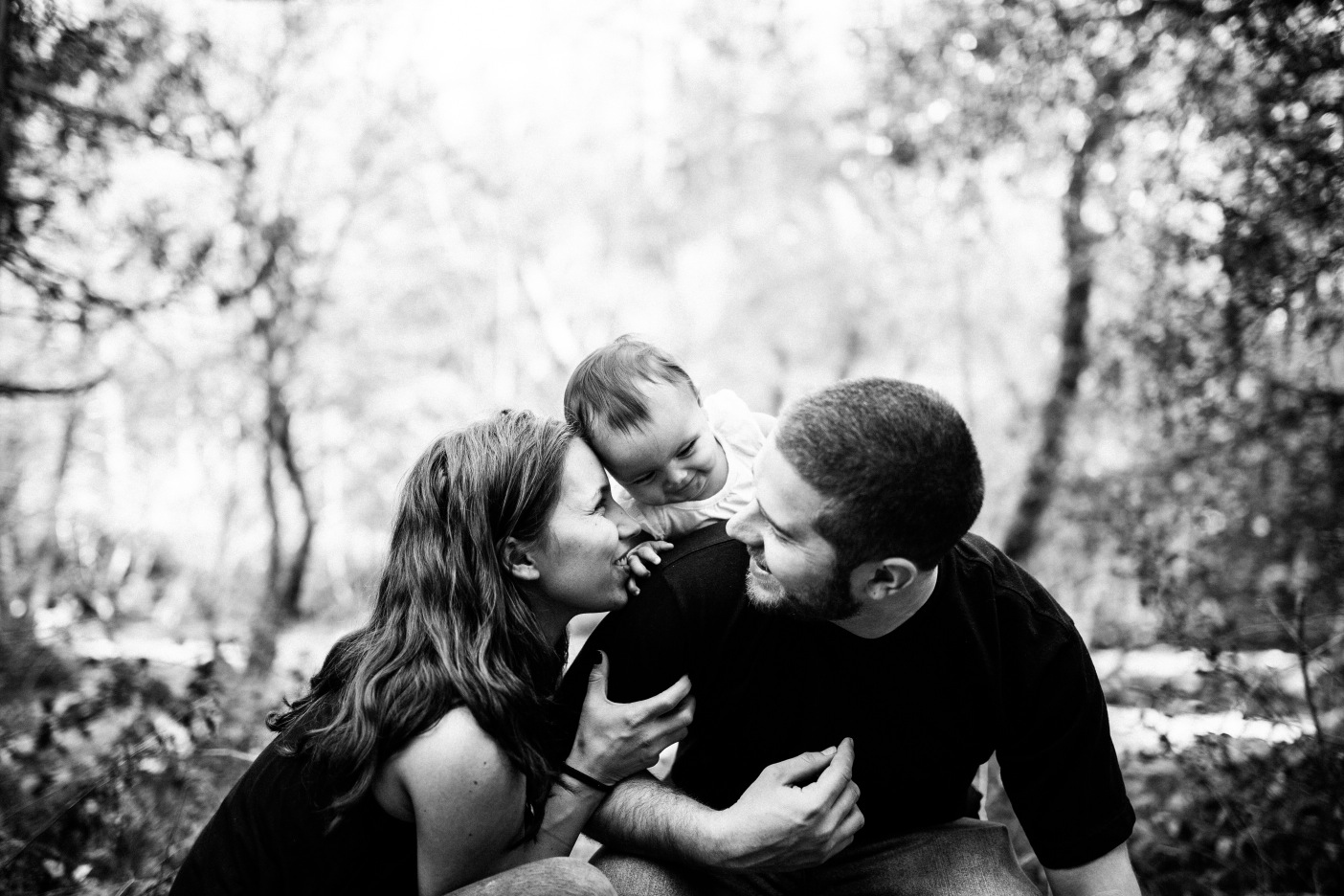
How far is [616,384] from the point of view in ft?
8.96

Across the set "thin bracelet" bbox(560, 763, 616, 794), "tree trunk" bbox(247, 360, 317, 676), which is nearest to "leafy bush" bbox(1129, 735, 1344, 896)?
"thin bracelet" bbox(560, 763, 616, 794)

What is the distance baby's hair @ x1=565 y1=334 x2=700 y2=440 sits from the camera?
271cm

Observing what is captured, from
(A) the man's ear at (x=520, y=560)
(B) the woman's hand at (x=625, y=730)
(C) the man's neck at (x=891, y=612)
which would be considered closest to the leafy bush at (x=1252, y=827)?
(C) the man's neck at (x=891, y=612)

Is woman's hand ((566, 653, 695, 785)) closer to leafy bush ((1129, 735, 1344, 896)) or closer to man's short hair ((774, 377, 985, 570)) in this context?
man's short hair ((774, 377, 985, 570))

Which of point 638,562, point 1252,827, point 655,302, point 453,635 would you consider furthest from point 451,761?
point 655,302

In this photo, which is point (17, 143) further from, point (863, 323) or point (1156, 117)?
point (863, 323)

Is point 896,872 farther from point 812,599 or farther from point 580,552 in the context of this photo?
point 580,552

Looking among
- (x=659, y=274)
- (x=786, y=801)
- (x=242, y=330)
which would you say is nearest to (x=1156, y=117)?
(x=786, y=801)

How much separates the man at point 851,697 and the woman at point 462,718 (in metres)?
0.12

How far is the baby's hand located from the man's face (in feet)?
0.95

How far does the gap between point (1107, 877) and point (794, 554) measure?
3.25ft

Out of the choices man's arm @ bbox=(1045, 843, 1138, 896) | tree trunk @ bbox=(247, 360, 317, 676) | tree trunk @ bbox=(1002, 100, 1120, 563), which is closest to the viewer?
man's arm @ bbox=(1045, 843, 1138, 896)

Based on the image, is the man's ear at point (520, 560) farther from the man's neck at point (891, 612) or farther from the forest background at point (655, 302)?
the man's neck at point (891, 612)

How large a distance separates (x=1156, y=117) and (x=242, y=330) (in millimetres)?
7650
